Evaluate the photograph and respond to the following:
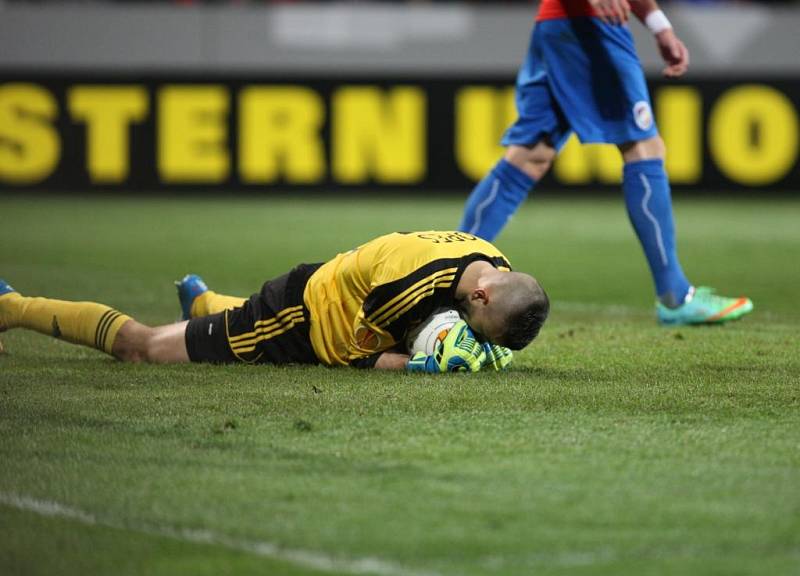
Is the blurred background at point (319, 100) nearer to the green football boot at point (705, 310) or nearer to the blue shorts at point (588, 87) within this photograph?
the blue shorts at point (588, 87)

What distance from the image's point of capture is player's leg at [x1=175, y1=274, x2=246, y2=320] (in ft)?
17.8

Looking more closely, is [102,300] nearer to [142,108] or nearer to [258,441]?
[258,441]

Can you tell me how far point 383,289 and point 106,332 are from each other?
105cm

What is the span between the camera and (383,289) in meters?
4.48

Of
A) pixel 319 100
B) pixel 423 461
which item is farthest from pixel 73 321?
pixel 319 100

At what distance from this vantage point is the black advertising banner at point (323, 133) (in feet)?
51.3

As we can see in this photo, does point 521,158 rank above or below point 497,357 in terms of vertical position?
above

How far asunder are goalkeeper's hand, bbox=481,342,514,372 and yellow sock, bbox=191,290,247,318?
40.9 inches

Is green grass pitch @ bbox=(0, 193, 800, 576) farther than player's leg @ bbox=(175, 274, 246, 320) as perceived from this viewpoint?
No

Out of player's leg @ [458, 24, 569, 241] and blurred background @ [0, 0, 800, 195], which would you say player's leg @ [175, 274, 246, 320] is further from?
blurred background @ [0, 0, 800, 195]

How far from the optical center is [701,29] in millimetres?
16109

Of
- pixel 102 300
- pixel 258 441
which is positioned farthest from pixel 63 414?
pixel 102 300

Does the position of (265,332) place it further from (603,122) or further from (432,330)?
(603,122)

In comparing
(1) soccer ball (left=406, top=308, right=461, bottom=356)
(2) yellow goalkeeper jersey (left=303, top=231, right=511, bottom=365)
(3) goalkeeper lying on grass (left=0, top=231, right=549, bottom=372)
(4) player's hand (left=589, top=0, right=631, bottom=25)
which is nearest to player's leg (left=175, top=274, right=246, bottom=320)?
(3) goalkeeper lying on grass (left=0, top=231, right=549, bottom=372)
